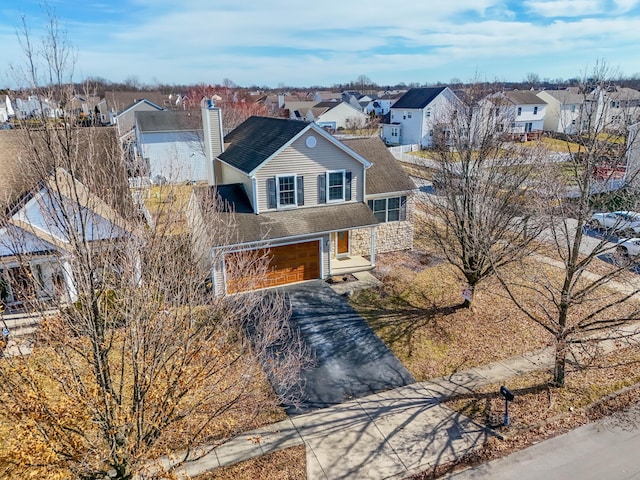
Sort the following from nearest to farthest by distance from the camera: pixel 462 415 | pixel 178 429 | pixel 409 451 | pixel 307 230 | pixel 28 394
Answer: pixel 28 394
pixel 178 429
pixel 409 451
pixel 462 415
pixel 307 230

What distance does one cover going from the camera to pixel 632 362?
595 inches

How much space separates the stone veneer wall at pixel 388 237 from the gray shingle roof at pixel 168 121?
23.5 metres

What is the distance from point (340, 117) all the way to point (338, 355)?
217 ft

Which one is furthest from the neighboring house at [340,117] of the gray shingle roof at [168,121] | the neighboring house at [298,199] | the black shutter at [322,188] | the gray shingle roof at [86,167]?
the gray shingle roof at [86,167]

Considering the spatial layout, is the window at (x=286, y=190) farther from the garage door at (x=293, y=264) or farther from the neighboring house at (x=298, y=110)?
the neighboring house at (x=298, y=110)

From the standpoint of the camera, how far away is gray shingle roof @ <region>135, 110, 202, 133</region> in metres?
40.8

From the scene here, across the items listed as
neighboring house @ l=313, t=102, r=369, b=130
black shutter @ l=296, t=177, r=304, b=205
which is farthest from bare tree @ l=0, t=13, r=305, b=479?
neighboring house @ l=313, t=102, r=369, b=130

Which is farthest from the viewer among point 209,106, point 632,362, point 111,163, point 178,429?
point 209,106

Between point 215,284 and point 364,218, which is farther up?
point 364,218

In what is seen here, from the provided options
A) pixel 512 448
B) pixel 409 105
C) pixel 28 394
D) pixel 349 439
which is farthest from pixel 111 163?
pixel 409 105

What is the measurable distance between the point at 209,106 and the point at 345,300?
519 inches

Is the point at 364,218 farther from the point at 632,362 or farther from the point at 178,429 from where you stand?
the point at 178,429

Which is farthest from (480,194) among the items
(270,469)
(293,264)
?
(270,469)

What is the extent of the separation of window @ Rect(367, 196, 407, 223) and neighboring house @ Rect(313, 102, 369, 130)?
5167 centimetres
